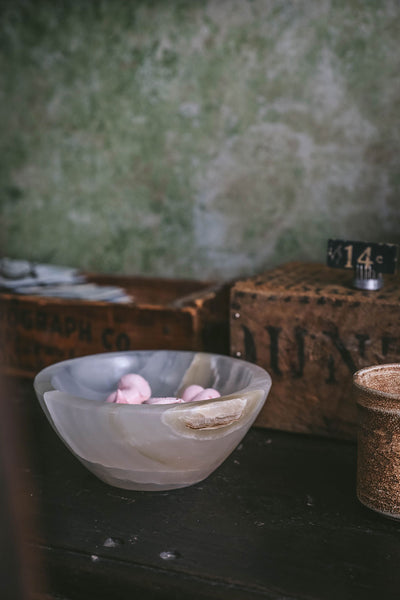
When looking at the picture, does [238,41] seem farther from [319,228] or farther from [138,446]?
[138,446]

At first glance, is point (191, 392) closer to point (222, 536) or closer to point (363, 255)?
point (222, 536)

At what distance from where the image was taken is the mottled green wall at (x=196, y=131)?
50.4 inches

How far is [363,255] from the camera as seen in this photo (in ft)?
3.20

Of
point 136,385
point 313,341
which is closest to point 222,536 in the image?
point 136,385

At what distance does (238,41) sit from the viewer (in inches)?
54.2

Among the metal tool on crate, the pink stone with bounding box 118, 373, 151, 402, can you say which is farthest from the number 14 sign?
the pink stone with bounding box 118, 373, 151, 402

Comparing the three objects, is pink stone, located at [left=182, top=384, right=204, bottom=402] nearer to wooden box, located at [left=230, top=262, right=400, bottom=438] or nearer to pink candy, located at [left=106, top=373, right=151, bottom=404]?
pink candy, located at [left=106, top=373, right=151, bottom=404]

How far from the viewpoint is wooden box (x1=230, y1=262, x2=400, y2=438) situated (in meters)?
0.93

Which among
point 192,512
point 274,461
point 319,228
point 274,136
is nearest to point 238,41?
point 274,136

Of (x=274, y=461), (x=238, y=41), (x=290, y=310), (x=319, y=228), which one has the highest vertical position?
(x=238, y=41)

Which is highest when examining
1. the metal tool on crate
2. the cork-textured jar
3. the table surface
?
the metal tool on crate

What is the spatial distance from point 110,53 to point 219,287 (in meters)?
0.71

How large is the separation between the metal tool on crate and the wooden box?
2cm

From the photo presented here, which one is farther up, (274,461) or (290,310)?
(290,310)
